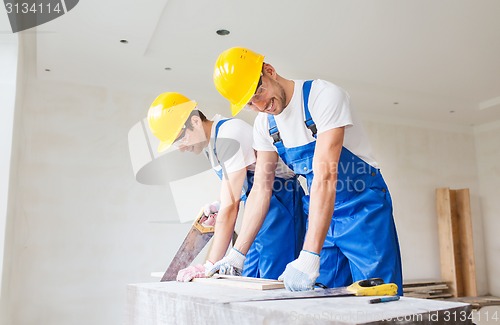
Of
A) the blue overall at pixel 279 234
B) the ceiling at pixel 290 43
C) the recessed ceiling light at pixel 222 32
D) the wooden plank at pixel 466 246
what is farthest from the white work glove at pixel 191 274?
the wooden plank at pixel 466 246

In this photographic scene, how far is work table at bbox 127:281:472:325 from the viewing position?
3.12ft

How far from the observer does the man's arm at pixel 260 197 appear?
216 cm

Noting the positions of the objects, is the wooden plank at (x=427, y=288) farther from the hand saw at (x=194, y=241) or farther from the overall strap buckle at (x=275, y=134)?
the overall strap buckle at (x=275, y=134)

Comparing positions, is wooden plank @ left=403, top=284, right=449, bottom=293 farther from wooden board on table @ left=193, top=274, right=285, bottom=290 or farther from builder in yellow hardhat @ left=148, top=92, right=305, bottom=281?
wooden board on table @ left=193, top=274, right=285, bottom=290

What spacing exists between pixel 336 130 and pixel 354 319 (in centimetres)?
94

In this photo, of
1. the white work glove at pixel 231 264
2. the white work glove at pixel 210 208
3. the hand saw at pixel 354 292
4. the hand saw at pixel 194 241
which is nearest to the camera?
the hand saw at pixel 354 292

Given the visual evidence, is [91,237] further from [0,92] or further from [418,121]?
[418,121]

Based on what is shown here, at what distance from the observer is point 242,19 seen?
375 centimetres

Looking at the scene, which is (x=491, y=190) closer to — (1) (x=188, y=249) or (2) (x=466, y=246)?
(2) (x=466, y=246)

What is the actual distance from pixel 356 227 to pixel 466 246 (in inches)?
226

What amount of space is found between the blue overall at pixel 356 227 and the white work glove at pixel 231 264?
38 centimetres

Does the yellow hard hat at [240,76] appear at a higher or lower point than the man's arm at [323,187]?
higher

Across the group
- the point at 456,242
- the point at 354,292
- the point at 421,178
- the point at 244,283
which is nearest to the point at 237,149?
the point at 244,283

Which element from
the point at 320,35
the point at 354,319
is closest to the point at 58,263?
the point at 320,35
